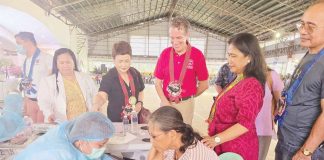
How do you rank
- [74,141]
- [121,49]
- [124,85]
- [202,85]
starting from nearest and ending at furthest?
[74,141] < [121,49] < [124,85] < [202,85]

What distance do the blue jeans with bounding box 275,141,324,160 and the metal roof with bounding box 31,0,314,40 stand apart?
5465mm

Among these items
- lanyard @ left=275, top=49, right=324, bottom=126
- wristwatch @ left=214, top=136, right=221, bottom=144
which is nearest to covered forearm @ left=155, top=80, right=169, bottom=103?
wristwatch @ left=214, top=136, right=221, bottom=144

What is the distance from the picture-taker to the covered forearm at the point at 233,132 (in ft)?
4.76

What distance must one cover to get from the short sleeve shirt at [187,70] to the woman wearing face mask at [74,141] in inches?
46.4

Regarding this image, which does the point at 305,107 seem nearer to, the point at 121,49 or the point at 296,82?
the point at 296,82

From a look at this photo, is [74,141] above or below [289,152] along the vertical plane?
above

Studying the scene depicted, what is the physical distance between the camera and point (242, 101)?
4.69 ft

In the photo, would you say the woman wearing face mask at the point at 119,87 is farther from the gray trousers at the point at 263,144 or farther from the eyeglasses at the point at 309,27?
the eyeglasses at the point at 309,27

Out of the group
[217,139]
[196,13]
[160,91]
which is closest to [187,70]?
[160,91]

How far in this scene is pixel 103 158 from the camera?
1.39 meters

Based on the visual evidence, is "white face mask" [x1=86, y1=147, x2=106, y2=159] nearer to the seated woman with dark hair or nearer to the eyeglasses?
the seated woman with dark hair

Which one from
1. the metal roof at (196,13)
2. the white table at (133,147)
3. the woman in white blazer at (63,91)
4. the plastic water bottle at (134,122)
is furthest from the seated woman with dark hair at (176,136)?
the metal roof at (196,13)

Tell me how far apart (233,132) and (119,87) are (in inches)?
46.2

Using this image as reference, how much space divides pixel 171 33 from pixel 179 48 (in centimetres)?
16
